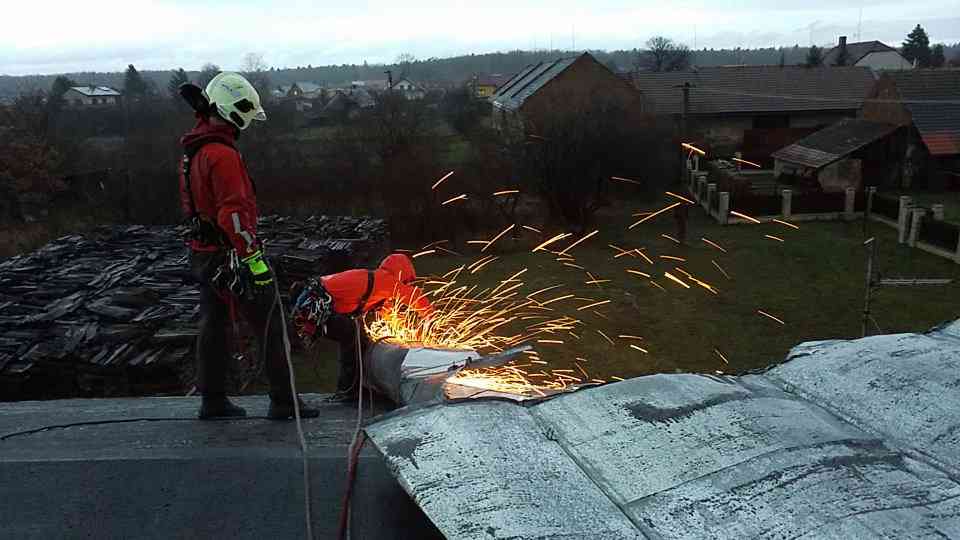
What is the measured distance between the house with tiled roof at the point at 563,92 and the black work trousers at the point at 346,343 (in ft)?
66.6

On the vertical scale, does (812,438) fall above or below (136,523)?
above

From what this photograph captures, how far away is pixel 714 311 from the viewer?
541 inches

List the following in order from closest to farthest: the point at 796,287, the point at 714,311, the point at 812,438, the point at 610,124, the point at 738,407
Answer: the point at 812,438 < the point at 738,407 < the point at 714,311 < the point at 796,287 < the point at 610,124

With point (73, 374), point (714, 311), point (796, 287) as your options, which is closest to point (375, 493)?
point (73, 374)

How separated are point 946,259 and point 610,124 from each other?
35.8ft

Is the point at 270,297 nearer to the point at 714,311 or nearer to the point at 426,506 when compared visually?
the point at 426,506

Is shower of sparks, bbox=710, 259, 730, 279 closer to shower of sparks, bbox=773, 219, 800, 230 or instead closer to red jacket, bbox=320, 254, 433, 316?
shower of sparks, bbox=773, 219, 800, 230

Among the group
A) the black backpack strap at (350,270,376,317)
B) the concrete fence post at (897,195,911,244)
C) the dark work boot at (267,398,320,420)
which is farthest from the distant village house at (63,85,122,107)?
the dark work boot at (267,398,320,420)

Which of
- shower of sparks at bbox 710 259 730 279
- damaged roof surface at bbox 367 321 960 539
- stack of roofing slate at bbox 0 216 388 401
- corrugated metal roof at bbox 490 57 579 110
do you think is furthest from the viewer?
corrugated metal roof at bbox 490 57 579 110

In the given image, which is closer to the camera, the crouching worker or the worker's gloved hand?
the worker's gloved hand

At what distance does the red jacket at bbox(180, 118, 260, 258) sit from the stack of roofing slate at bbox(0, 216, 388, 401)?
5758 millimetres

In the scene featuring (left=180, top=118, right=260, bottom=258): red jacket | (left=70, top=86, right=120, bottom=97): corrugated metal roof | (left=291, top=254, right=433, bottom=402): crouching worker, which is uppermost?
(left=70, top=86, right=120, bottom=97): corrugated metal roof

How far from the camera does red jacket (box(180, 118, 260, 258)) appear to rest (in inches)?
149

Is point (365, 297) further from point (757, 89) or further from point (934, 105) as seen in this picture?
point (757, 89)
